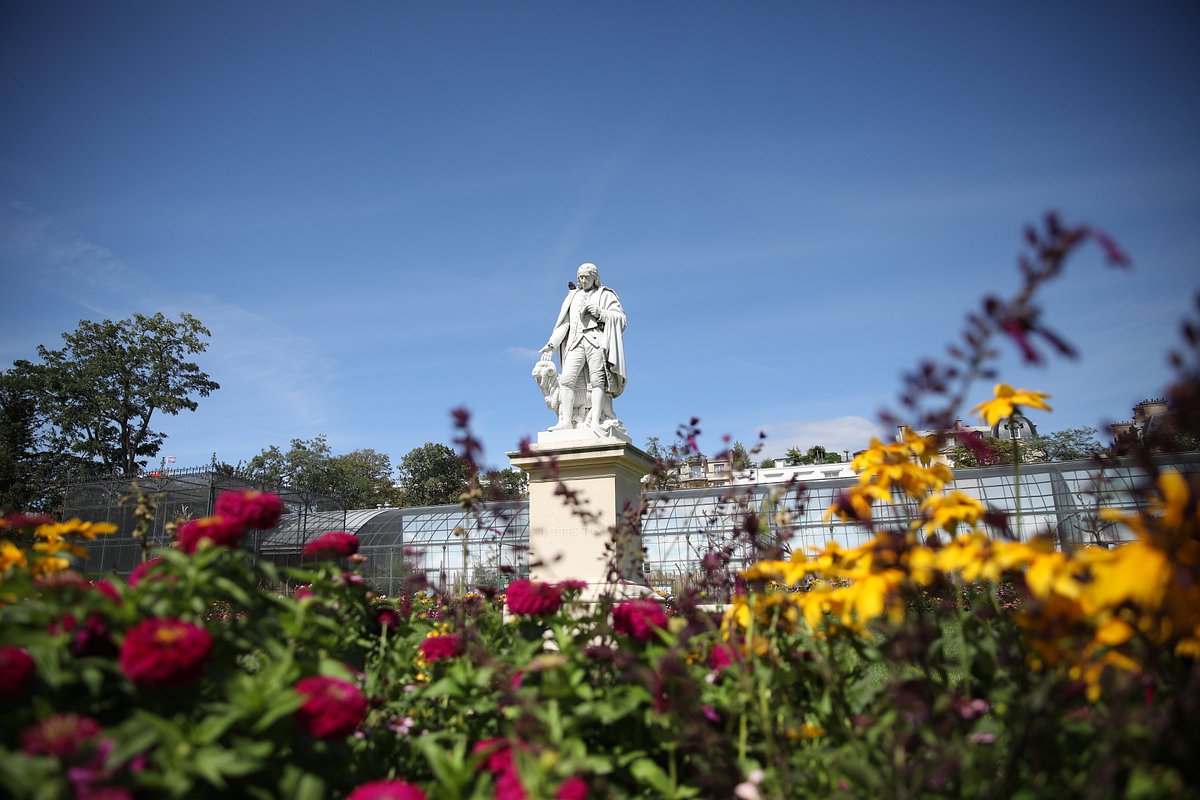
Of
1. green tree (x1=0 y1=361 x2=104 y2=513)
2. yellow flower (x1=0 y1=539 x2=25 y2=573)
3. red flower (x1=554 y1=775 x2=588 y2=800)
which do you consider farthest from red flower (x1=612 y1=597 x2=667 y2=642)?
green tree (x1=0 y1=361 x2=104 y2=513)

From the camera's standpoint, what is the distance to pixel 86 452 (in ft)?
115

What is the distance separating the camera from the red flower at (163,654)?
168 cm

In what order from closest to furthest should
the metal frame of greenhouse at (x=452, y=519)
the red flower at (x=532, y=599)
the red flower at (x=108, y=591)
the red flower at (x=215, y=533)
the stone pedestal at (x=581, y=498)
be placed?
the red flower at (x=108, y=591) < the red flower at (x=215, y=533) < the red flower at (x=532, y=599) < the stone pedestal at (x=581, y=498) < the metal frame of greenhouse at (x=452, y=519)

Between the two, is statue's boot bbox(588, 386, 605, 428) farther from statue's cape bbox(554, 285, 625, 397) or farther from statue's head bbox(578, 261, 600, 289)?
statue's head bbox(578, 261, 600, 289)

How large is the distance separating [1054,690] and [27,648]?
104 inches

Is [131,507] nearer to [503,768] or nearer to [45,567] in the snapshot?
[45,567]

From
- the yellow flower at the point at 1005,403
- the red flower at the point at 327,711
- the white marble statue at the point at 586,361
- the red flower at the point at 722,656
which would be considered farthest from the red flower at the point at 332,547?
the white marble statue at the point at 586,361

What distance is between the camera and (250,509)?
2406 mm

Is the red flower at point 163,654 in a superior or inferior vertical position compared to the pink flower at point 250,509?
inferior

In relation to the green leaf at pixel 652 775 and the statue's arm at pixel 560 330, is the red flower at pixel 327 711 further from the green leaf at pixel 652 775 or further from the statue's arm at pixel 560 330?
the statue's arm at pixel 560 330

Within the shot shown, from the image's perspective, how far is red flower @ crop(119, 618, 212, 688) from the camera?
1.68m

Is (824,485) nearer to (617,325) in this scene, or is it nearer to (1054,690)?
(617,325)

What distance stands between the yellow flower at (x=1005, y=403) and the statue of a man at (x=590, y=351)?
20.7ft

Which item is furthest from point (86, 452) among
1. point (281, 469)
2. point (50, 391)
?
point (281, 469)
